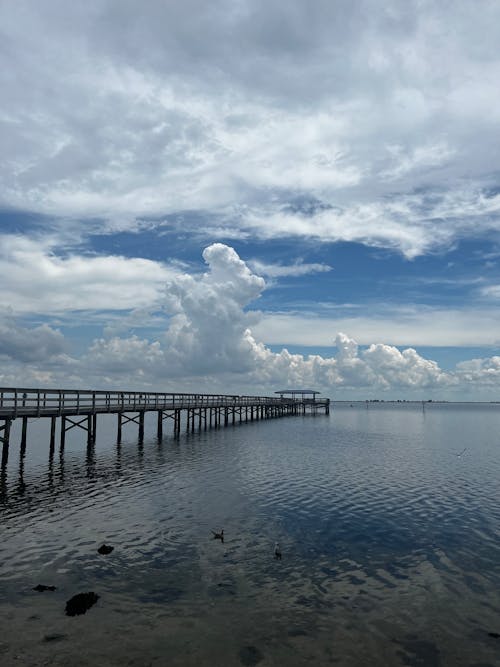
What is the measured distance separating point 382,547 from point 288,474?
14.2 m

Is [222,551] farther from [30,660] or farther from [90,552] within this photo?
[30,660]

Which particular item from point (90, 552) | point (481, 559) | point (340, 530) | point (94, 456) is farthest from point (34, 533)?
point (94, 456)

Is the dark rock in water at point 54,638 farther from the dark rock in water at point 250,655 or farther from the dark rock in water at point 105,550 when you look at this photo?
the dark rock in water at point 105,550

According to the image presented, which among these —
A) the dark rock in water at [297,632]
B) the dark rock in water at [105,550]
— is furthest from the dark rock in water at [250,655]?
the dark rock in water at [105,550]

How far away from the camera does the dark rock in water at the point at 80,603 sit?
1128 centimetres

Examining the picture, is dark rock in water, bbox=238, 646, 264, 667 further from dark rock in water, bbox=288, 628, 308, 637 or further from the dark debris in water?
the dark debris in water

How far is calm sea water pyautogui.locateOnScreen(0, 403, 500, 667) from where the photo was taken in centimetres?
1002

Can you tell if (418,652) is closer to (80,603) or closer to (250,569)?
(250,569)

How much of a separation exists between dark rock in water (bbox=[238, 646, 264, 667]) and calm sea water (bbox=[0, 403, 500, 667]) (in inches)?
1.3

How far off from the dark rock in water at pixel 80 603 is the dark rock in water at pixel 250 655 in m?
4.23

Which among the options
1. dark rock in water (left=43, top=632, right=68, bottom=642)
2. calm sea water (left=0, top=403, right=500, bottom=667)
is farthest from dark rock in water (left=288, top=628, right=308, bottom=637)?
dark rock in water (left=43, top=632, right=68, bottom=642)

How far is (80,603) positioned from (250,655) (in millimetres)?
4719

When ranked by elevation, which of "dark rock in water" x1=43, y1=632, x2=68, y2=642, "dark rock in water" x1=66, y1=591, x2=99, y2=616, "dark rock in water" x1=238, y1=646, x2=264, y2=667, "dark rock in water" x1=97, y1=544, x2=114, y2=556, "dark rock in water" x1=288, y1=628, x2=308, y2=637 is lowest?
"dark rock in water" x1=288, y1=628, x2=308, y2=637

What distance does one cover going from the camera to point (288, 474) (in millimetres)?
30344
